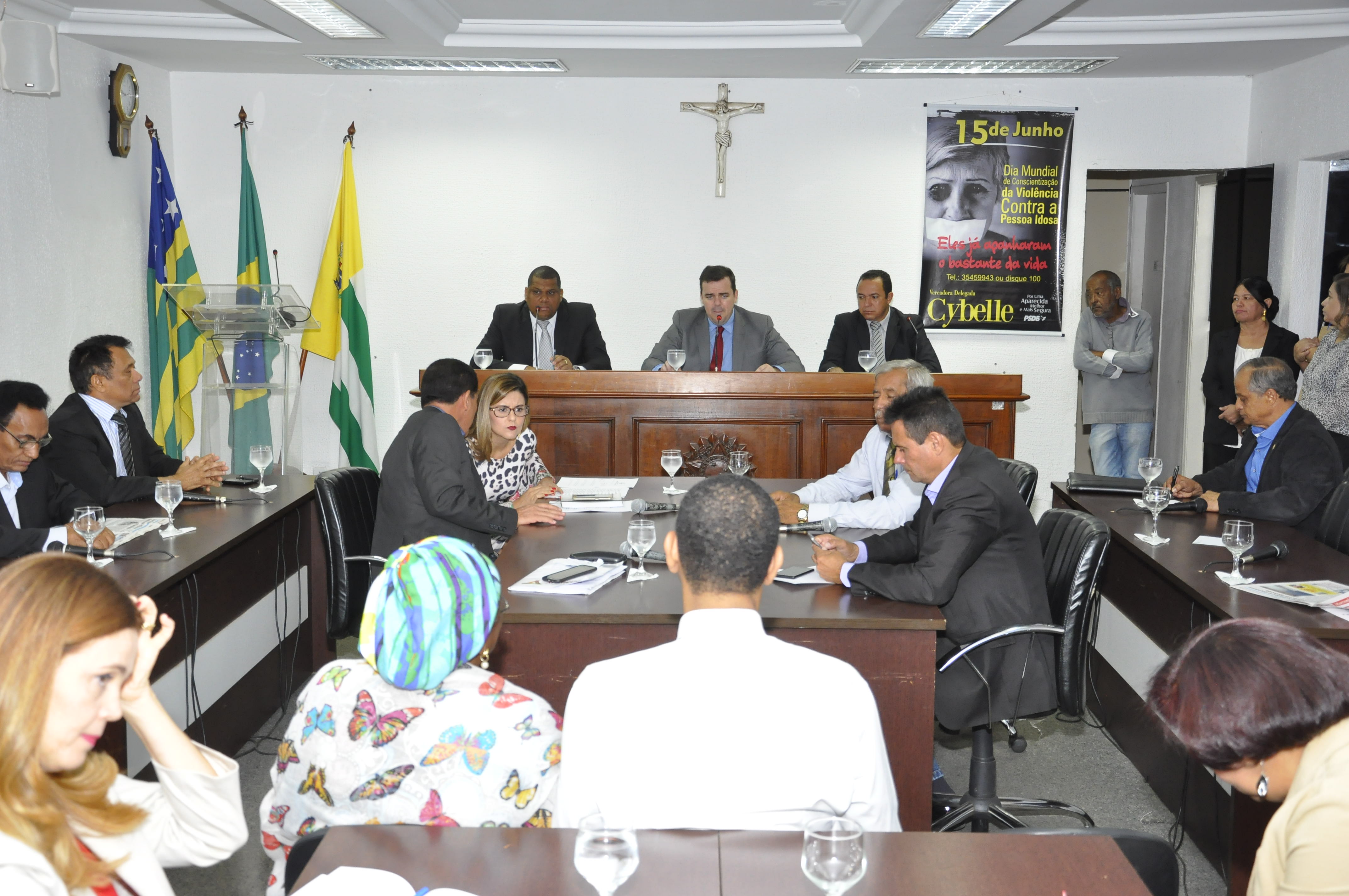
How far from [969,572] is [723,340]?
11.4 feet

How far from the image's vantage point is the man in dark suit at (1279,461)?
3.83 meters

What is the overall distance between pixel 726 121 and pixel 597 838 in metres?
6.43

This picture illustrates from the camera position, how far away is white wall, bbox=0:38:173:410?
551cm

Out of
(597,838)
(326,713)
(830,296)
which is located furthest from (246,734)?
(830,296)

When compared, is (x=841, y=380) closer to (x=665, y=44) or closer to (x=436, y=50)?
(x=665, y=44)

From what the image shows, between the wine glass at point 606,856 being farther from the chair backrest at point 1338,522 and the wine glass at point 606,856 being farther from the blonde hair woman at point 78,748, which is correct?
the chair backrest at point 1338,522

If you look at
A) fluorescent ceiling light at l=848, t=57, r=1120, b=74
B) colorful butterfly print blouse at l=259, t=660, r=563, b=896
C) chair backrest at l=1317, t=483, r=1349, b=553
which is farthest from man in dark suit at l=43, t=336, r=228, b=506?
fluorescent ceiling light at l=848, t=57, r=1120, b=74

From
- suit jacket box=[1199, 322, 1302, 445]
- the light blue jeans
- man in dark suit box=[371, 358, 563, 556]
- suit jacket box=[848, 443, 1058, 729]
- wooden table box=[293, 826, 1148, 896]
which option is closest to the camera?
wooden table box=[293, 826, 1148, 896]

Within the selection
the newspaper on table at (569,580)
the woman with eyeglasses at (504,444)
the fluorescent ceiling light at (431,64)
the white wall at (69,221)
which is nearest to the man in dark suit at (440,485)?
the woman with eyeglasses at (504,444)

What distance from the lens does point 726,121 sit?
7.20m

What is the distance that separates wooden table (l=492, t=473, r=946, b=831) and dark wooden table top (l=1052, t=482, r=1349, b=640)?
0.78m

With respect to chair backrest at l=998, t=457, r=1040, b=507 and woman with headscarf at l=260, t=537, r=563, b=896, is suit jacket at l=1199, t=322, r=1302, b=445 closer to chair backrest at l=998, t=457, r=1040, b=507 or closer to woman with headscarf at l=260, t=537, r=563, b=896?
chair backrest at l=998, t=457, r=1040, b=507

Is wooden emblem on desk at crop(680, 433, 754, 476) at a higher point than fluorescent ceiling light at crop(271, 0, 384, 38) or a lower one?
lower

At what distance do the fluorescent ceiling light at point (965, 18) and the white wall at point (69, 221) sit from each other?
157 cm
